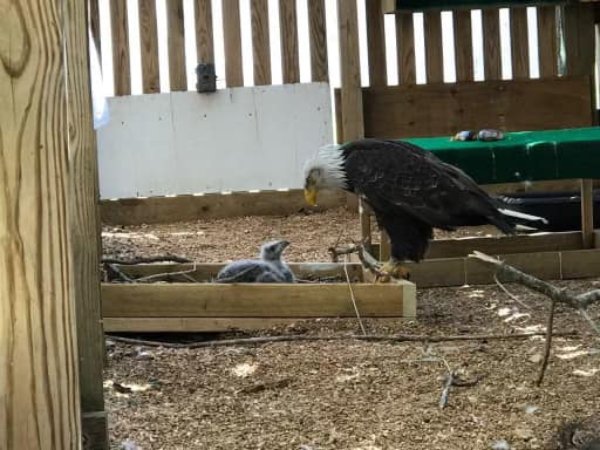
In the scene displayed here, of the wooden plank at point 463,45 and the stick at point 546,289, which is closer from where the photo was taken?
the stick at point 546,289

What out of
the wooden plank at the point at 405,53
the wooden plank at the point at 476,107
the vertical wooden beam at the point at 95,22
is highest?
the vertical wooden beam at the point at 95,22

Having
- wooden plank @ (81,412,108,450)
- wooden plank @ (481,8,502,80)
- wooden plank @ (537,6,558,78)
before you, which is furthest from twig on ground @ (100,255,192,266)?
wooden plank @ (537,6,558,78)

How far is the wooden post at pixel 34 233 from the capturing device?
6.35ft

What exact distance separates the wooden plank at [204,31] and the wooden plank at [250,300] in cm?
588

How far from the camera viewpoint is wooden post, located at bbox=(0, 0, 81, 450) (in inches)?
76.2

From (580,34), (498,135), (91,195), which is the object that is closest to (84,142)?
(91,195)

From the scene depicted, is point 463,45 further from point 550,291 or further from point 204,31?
point 550,291

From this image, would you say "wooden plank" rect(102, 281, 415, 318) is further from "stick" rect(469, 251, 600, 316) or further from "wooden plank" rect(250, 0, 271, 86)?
"wooden plank" rect(250, 0, 271, 86)

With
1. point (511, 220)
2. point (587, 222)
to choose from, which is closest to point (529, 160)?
point (511, 220)

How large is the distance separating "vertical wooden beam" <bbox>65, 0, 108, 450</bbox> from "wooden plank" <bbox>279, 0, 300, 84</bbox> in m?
7.67

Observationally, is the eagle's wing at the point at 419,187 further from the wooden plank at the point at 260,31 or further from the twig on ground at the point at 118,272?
the wooden plank at the point at 260,31

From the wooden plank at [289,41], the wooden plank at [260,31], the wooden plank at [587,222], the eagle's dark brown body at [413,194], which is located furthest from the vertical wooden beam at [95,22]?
the wooden plank at [587,222]

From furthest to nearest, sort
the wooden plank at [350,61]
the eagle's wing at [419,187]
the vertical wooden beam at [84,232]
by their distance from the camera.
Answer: the wooden plank at [350,61] → the eagle's wing at [419,187] → the vertical wooden beam at [84,232]

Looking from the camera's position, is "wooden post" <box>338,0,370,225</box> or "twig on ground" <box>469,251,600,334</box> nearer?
"twig on ground" <box>469,251,600,334</box>
